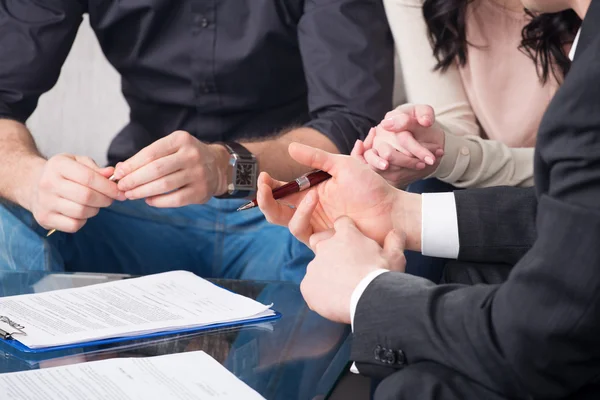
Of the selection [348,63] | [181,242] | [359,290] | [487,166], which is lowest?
[181,242]

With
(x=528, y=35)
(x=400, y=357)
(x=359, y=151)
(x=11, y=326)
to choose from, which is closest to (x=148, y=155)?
(x=359, y=151)

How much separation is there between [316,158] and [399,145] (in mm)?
298

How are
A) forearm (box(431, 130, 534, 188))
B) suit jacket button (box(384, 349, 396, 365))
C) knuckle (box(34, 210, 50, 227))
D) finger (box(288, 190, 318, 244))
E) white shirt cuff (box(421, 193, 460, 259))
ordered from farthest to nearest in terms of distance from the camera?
1. forearm (box(431, 130, 534, 188))
2. knuckle (box(34, 210, 50, 227))
3. white shirt cuff (box(421, 193, 460, 259))
4. finger (box(288, 190, 318, 244))
5. suit jacket button (box(384, 349, 396, 365))

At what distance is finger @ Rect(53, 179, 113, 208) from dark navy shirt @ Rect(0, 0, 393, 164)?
0.46m

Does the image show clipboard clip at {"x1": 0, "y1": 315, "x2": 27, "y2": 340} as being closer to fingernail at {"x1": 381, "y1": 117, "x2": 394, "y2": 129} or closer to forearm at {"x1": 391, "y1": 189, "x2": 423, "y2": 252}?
forearm at {"x1": 391, "y1": 189, "x2": 423, "y2": 252}

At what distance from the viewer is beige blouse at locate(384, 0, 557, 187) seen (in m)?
1.78

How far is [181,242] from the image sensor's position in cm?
181

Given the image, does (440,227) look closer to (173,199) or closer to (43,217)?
(173,199)

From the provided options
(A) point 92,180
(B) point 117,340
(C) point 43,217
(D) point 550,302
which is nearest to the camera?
(D) point 550,302

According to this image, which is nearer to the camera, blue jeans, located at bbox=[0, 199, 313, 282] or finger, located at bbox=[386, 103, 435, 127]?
finger, located at bbox=[386, 103, 435, 127]

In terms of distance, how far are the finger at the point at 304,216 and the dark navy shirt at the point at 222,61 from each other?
0.70 metres

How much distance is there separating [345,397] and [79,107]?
4.01ft

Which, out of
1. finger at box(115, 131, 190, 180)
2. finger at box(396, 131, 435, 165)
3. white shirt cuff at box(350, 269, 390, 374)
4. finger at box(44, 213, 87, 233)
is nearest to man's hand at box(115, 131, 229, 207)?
finger at box(115, 131, 190, 180)

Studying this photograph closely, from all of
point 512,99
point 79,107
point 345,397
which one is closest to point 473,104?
point 512,99
